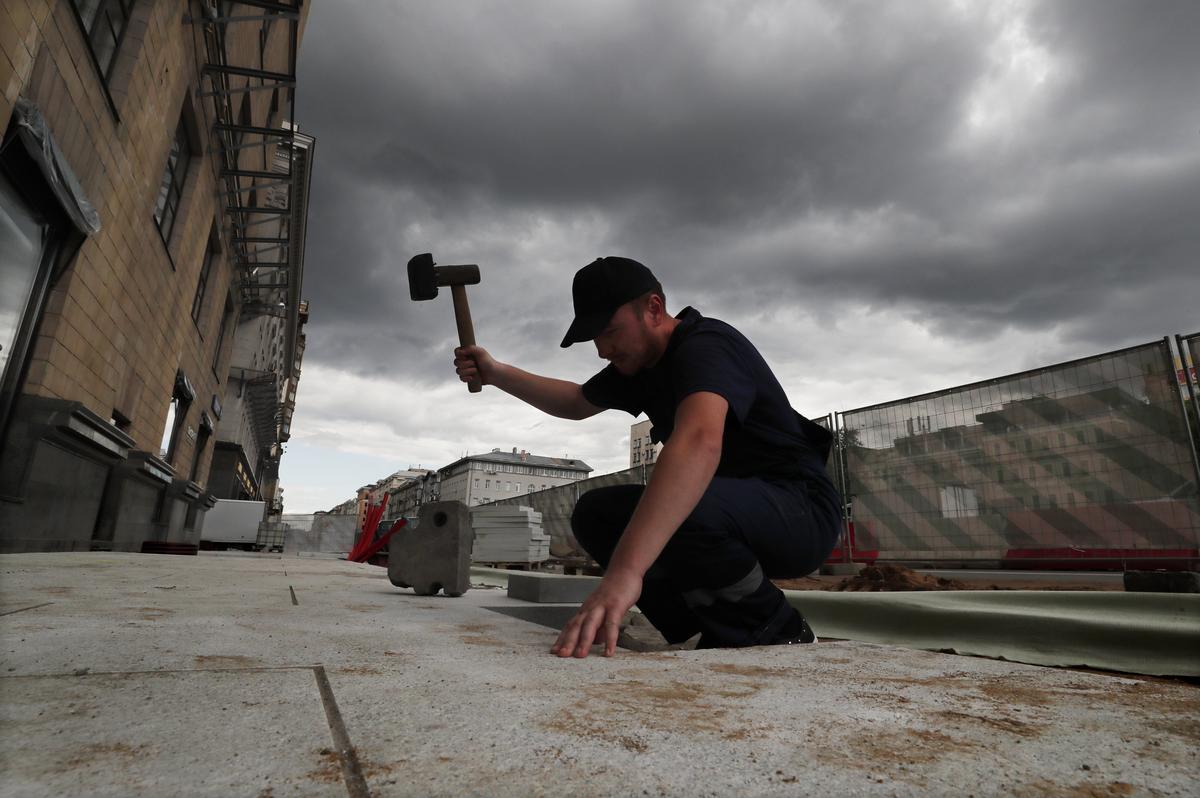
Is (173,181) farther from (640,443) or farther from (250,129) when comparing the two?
(640,443)

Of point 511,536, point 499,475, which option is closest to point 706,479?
point 511,536

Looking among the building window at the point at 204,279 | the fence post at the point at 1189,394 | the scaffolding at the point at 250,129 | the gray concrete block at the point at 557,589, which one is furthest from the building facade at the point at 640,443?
the gray concrete block at the point at 557,589

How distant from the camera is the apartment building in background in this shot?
177 inches

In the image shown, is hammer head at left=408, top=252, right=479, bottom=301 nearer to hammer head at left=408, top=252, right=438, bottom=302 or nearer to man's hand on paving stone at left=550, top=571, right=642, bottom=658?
hammer head at left=408, top=252, right=438, bottom=302

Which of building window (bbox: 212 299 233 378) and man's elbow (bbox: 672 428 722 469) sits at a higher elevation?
building window (bbox: 212 299 233 378)

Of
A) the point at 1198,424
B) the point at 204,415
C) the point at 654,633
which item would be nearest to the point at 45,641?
the point at 654,633

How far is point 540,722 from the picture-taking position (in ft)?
2.77

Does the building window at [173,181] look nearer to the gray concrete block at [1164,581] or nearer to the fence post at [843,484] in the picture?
the fence post at [843,484]

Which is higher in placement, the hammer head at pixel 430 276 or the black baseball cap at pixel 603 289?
the hammer head at pixel 430 276

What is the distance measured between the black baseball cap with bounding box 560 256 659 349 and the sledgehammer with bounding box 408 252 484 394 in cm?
117

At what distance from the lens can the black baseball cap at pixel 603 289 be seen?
204 centimetres

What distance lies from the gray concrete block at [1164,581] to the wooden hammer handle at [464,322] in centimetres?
323

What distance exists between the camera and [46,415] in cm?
527

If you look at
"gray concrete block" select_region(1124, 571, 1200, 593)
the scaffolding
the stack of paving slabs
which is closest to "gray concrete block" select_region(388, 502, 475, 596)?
"gray concrete block" select_region(1124, 571, 1200, 593)
